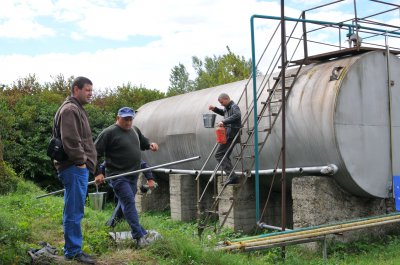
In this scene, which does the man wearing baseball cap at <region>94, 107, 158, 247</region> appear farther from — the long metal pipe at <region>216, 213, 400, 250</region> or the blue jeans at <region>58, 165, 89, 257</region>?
the long metal pipe at <region>216, 213, 400, 250</region>

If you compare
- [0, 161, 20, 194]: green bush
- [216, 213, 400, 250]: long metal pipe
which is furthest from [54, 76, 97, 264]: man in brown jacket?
[0, 161, 20, 194]: green bush

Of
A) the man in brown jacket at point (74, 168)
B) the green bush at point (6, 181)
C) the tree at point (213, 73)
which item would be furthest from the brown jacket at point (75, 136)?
the tree at point (213, 73)

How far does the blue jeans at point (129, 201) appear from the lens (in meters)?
6.74

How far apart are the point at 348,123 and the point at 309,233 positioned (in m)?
2.45

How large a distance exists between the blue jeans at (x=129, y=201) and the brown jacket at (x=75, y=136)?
0.98 meters

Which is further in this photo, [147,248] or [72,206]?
[147,248]

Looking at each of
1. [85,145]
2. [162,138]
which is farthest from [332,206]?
[162,138]

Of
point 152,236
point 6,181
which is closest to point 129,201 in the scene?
point 152,236

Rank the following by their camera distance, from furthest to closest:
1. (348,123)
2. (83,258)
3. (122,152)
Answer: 1. (348,123)
2. (122,152)
3. (83,258)

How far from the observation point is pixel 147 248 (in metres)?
6.57

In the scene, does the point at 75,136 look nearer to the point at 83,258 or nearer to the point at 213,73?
the point at 83,258

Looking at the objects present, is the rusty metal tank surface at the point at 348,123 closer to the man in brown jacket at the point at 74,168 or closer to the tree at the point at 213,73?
the man in brown jacket at the point at 74,168

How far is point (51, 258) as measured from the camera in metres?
5.82

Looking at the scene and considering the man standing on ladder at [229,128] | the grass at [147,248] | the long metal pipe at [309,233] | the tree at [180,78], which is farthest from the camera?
the tree at [180,78]
